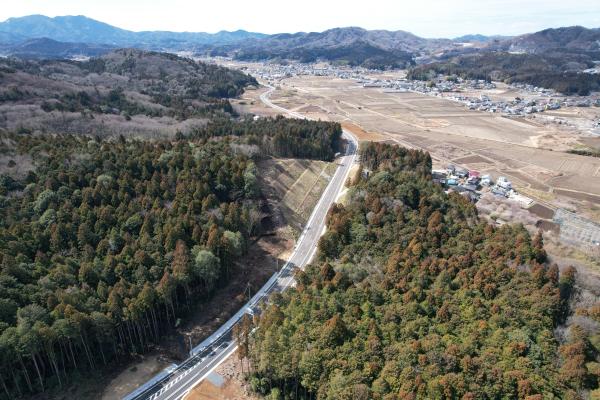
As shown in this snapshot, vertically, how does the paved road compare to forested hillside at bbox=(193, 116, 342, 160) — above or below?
below

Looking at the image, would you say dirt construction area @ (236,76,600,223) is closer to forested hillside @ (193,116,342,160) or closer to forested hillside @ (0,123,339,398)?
forested hillside @ (193,116,342,160)

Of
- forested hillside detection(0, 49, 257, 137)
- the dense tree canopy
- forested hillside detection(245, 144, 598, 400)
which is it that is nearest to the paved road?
forested hillside detection(245, 144, 598, 400)

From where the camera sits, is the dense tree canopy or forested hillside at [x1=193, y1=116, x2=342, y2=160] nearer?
the dense tree canopy

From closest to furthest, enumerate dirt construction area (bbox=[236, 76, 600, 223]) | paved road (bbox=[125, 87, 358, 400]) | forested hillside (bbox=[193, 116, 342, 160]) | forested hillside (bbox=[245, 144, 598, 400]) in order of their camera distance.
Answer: forested hillside (bbox=[245, 144, 598, 400]) → paved road (bbox=[125, 87, 358, 400]) → dirt construction area (bbox=[236, 76, 600, 223]) → forested hillside (bbox=[193, 116, 342, 160])

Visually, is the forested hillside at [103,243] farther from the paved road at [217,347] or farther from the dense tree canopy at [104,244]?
the paved road at [217,347]

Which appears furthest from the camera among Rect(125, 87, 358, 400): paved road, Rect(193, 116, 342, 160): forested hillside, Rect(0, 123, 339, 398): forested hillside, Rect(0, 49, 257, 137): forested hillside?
Rect(0, 49, 257, 137): forested hillside

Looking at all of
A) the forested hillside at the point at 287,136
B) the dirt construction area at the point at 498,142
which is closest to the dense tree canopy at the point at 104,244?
the forested hillside at the point at 287,136

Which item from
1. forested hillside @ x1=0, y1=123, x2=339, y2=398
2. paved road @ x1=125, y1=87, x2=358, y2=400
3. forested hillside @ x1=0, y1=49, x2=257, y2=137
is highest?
forested hillside @ x1=0, y1=49, x2=257, y2=137

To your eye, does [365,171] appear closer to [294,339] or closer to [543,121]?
[294,339]
